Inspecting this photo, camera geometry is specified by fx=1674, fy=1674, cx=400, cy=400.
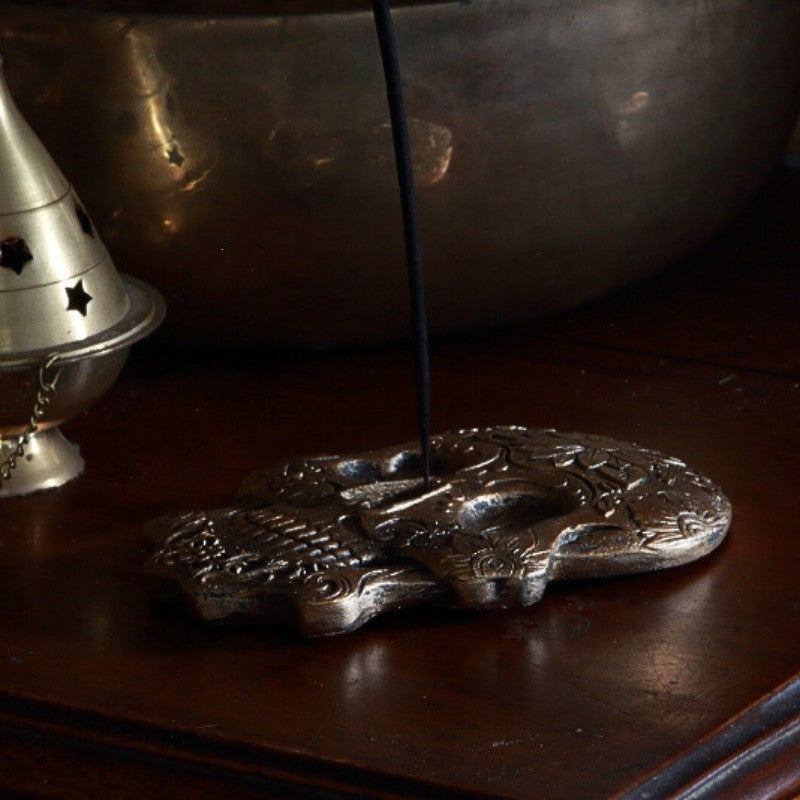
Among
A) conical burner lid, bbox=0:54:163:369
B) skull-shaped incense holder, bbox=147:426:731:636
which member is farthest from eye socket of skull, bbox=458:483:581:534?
conical burner lid, bbox=0:54:163:369

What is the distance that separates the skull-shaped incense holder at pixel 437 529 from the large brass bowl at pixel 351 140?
0.42 ft

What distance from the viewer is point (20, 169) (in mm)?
552

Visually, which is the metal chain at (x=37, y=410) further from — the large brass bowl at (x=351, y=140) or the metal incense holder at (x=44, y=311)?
the large brass bowl at (x=351, y=140)

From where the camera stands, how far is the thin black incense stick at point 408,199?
0.49m

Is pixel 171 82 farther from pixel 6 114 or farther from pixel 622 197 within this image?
pixel 622 197

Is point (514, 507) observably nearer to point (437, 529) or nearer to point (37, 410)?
point (437, 529)

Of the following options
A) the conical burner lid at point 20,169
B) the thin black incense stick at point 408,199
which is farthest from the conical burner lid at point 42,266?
the thin black incense stick at point 408,199

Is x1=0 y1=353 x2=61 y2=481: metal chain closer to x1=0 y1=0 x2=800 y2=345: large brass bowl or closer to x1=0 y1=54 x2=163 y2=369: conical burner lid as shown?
x1=0 y1=54 x2=163 y2=369: conical burner lid

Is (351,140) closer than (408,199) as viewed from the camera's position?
No

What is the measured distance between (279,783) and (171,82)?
12.4 inches

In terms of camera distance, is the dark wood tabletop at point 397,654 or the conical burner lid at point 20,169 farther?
the conical burner lid at point 20,169

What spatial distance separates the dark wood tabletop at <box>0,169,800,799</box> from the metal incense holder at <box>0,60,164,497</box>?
0.03 metres

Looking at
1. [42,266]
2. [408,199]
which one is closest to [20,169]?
[42,266]

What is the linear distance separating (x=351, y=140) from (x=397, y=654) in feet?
0.79
